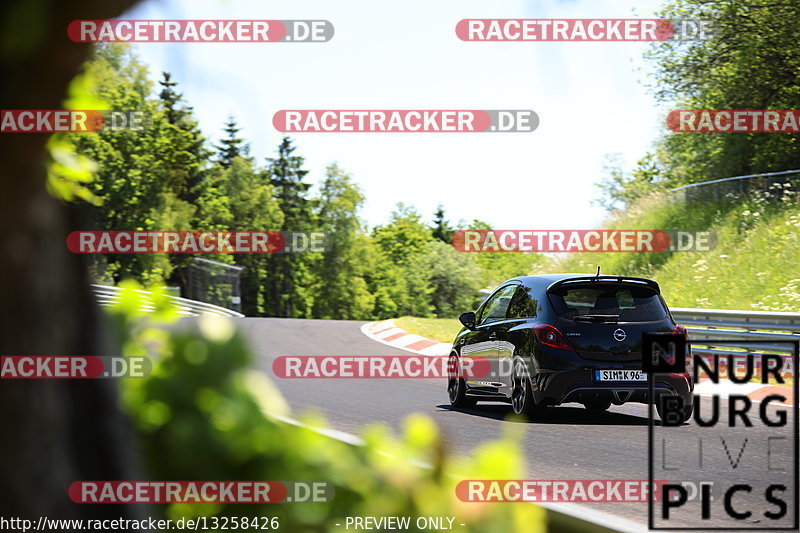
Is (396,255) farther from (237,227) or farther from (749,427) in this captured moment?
(749,427)

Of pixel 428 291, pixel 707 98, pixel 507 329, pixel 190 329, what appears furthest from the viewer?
pixel 428 291

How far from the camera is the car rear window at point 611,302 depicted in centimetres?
1049

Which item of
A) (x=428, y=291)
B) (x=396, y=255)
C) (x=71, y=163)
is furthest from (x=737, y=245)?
(x=396, y=255)

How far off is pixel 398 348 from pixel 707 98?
56.8 feet

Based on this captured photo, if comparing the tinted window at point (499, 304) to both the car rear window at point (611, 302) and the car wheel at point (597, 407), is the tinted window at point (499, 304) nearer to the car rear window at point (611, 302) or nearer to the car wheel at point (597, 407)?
the car rear window at point (611, 302)

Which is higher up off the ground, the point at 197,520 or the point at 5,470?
the point at 5,470

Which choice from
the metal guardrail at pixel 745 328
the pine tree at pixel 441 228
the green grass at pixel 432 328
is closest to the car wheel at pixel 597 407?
the metal guardrail at pixel 745 328

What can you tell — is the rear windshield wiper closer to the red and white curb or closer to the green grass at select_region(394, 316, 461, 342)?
the red and white curb

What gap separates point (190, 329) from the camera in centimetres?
239

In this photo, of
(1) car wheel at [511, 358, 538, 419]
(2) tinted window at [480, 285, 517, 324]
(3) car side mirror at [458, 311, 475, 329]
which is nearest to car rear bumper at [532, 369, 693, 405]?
(1) car wheel at [511, 358, 538, 419]

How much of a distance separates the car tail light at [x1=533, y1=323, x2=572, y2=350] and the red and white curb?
1023 centimetres

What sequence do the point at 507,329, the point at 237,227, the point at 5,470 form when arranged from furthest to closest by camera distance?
the point at 237,227
the point at 507,329
the point at 5,470

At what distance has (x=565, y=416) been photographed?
11.3 metres

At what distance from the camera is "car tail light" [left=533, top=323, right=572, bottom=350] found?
1032cm
